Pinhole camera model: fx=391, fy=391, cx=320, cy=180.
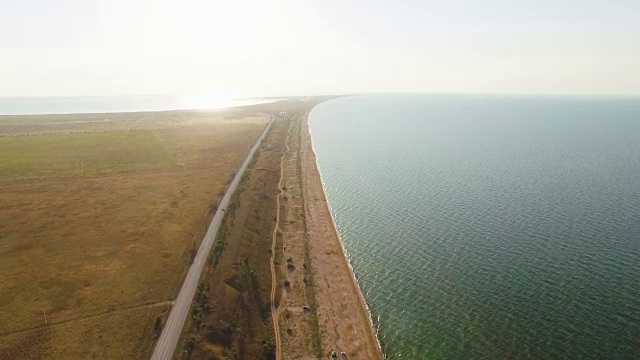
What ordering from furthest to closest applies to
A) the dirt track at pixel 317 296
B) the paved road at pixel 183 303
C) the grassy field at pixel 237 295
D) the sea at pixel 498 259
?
the dirt track at pixel 317 296, the sea at pixel 498 259, the grassy field at pixel 237 295, the paved road at pixel 183 303

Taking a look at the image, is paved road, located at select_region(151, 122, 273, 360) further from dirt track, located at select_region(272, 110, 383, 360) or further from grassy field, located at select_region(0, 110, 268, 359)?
dirt track, located at select_region(272, 110, 383, 360)

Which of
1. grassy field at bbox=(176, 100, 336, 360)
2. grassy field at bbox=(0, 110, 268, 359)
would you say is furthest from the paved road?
grassy field at bbox=(0, 110, 268, 359)

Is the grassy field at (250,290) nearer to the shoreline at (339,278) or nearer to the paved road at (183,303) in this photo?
the paved road at (183,303)

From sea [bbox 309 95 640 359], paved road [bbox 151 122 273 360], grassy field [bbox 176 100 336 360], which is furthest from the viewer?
sea [bbox 309 95 640 359]

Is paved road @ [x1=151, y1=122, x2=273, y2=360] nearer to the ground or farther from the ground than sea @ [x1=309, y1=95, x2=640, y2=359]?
farther from the ground

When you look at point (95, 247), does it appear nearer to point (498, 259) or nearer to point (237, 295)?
point (237, 295)

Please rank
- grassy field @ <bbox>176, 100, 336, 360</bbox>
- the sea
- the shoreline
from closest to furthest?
grassy field @ <bbox>176, 100, 336, 360</bbox>, the sea, the shoreline

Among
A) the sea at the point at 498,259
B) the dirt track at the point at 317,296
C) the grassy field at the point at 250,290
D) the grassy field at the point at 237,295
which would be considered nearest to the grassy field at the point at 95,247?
the grassy field at the point at 237,295

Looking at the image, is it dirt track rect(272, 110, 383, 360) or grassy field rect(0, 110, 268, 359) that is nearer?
grassy field rect(0, 110, 268, 359)

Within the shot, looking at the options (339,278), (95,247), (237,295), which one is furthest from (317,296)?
(95,247)
